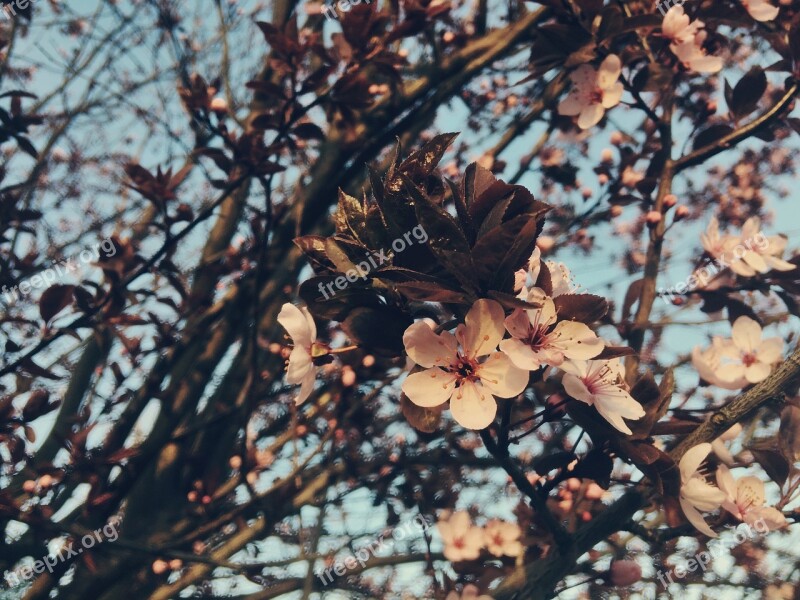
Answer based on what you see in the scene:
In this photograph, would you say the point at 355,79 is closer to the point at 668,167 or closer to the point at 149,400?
the point at 668,167

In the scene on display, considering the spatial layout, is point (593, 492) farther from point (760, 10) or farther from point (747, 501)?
point (760, 10)

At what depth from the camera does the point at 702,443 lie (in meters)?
1.15

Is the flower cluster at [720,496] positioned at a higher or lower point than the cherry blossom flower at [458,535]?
lower

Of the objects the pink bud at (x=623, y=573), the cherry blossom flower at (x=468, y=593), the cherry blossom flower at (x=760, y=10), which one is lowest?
the pink bud at (x=623, y=573)

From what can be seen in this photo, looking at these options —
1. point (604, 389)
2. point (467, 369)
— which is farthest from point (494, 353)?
point (604, 389)

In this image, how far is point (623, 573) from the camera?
146 cm

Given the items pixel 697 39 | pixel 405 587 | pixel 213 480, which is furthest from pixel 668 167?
pixel 405 587

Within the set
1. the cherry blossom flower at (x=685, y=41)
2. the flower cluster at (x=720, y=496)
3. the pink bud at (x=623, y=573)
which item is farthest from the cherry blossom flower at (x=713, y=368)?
the cherry blossom flower at (x=685, y=41)

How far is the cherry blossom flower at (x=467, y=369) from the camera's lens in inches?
35.3

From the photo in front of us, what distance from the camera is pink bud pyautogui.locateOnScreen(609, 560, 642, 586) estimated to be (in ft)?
4.78

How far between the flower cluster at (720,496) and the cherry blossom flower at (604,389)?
17 centimetres

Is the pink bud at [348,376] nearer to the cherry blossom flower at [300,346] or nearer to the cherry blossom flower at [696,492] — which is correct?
the cherry blossom flower at [300,346]

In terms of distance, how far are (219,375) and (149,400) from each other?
22.8 inches

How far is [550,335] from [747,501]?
754 mm
